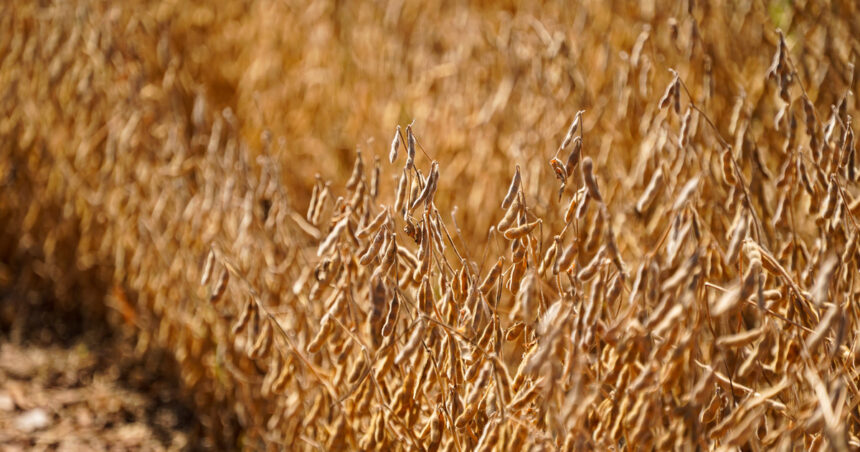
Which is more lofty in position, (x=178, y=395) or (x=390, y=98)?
(x=390, y=98)

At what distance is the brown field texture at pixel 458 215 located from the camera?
825 millimetres

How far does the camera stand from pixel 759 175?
1.18 m

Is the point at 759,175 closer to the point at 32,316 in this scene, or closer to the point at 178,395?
the point at 178,395

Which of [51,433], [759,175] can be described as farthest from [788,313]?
[51,433]

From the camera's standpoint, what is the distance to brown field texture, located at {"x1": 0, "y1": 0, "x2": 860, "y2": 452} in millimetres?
825

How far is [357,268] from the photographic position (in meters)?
1.10

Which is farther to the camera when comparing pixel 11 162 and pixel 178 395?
pixel 11 162

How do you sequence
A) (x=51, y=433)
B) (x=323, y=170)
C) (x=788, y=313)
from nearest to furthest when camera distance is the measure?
(x=788, y=313) < (x=51, y=433) < (x=323, y=170)

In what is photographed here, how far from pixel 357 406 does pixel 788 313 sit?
536 millimetres

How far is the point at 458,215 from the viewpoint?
70.9 inches

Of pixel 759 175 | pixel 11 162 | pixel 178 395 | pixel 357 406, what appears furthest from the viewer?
pixel 11 162

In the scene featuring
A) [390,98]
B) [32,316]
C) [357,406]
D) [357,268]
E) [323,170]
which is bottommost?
[32,316]

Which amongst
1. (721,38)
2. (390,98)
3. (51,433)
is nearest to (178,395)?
(51,433)

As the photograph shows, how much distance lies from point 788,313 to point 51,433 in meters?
1.33
